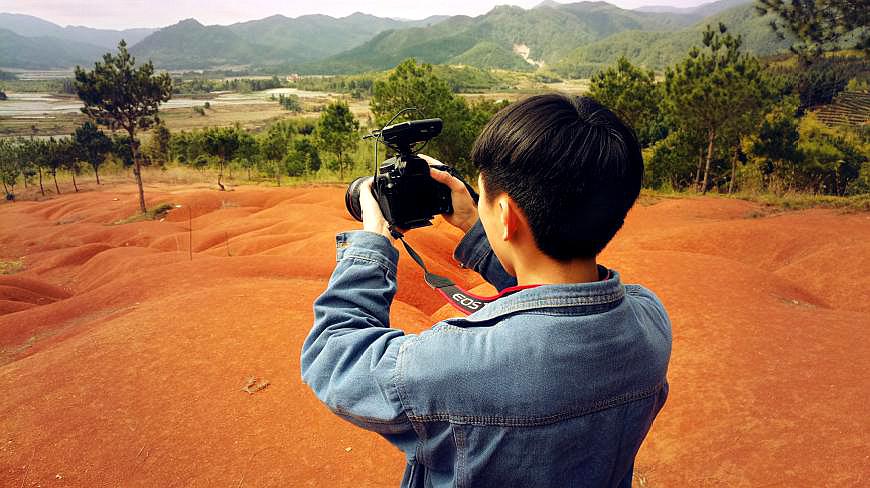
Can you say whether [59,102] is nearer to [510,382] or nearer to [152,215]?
[152,215]

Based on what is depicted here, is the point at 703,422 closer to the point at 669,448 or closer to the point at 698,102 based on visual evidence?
the point at 669,448

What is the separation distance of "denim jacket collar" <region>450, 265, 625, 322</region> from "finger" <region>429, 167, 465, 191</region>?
82 cm

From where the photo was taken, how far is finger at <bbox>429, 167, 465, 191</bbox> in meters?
1.80

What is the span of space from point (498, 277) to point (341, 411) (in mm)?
852

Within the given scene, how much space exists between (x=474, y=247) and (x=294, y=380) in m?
3.52

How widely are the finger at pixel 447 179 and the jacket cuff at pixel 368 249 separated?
1.81 ft

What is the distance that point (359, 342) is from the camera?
110 cm

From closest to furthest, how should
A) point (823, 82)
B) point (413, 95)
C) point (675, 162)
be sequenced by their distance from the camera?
point (413, 95) < point (675, 162) < point (823, 82)

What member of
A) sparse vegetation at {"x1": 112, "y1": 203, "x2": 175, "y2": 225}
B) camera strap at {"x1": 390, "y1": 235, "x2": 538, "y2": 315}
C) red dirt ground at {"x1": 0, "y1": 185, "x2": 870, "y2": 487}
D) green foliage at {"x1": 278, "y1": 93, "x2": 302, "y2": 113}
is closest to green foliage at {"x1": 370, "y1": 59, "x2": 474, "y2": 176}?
sparse vegetation at {"x1": 112, "y1": 203, "x2": 175, "y2": 225}

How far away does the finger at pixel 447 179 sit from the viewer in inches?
71.0

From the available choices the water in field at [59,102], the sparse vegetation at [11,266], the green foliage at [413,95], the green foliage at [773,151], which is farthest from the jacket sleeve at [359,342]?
the water in field at [59,102]

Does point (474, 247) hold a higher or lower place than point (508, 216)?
lower

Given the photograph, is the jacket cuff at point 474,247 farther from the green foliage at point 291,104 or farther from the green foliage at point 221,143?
the green foliage at point 291,104

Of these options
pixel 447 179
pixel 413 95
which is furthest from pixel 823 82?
pixel 447 179
